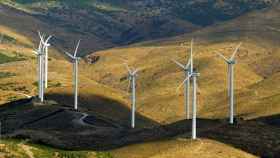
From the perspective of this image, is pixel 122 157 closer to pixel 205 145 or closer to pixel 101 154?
pixel 101 154

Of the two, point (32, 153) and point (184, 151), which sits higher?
point (184, 151)

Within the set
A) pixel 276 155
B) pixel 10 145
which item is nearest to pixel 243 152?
pixel 276 155

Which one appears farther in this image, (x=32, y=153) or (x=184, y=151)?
(x=32, y=153)

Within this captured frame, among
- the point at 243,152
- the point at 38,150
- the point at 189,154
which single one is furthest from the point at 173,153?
the point at 38,150

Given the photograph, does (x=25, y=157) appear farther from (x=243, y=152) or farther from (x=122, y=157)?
(x=243, y=152)

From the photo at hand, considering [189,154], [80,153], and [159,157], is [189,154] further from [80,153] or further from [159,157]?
[80,153]

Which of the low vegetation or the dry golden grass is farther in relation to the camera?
the dry golden grass

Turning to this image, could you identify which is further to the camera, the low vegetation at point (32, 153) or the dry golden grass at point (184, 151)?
the dry golden grass at point (184, 151)
